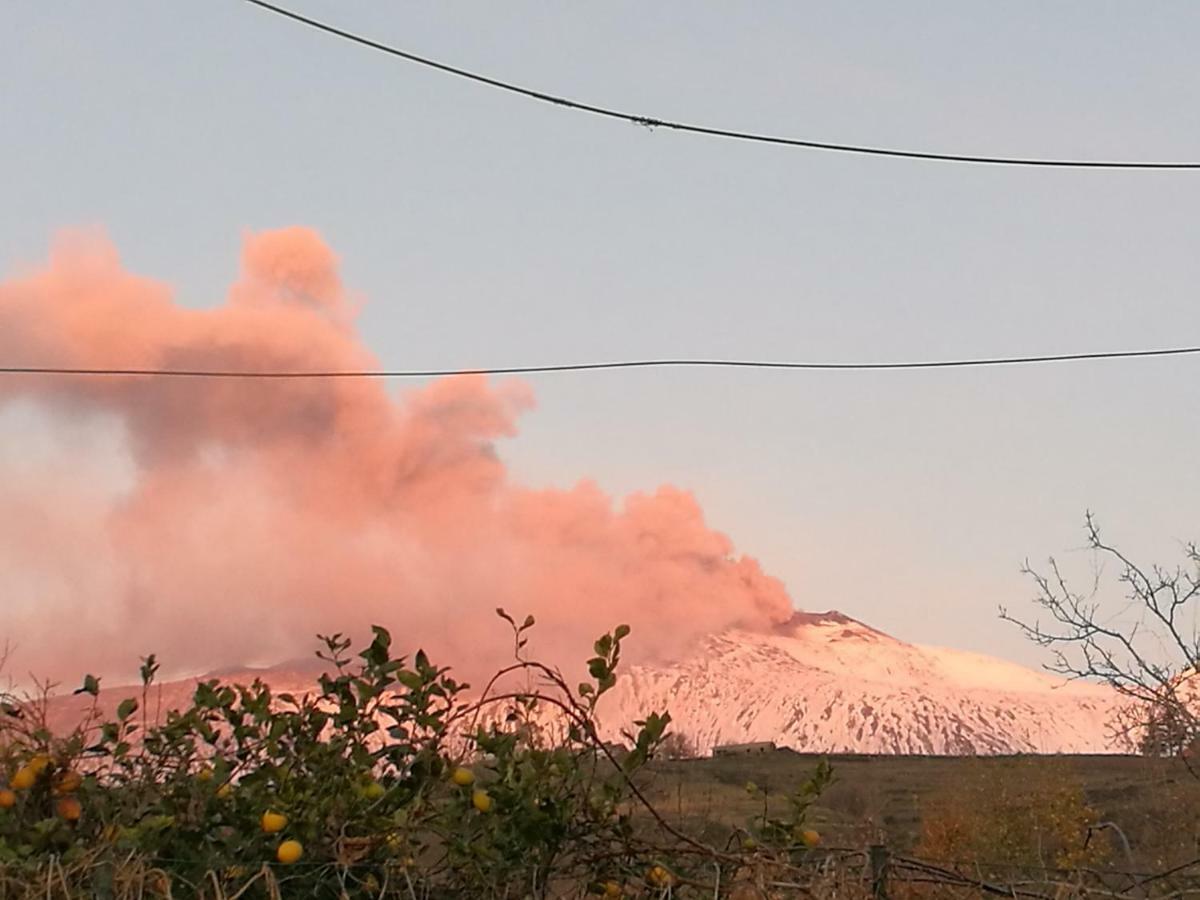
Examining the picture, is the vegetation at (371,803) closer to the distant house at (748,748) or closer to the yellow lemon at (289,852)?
the yellow lemon at (289,852)

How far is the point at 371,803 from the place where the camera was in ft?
17.5

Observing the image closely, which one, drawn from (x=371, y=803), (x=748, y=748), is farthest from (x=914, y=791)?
(x=371, y=803)

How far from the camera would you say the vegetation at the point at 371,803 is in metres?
5.29

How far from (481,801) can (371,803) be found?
0.44m

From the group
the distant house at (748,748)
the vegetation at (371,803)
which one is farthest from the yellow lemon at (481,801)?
the distant house at (748,748)

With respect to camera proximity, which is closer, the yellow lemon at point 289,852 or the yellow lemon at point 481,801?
A: the yellow lemon at point 289,852

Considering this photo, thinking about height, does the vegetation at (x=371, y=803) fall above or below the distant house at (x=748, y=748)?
below

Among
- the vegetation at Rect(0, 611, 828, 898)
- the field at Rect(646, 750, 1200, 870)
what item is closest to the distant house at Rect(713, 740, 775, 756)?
the field at Rect(646, 750, 1200, 870)

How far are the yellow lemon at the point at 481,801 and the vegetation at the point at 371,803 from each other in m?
0.01

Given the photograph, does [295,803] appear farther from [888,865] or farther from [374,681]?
[888,865]

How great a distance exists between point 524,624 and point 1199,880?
3262 mm

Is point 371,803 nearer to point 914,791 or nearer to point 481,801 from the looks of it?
point 481,801

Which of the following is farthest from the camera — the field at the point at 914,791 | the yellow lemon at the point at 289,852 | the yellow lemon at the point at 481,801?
the field at the point at 914,791

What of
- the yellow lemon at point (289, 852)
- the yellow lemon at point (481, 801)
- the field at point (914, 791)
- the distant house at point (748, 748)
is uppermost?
the distant house at point (748, 748)
